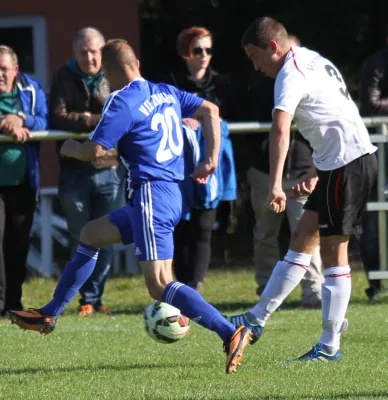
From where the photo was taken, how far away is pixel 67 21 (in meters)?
14.4

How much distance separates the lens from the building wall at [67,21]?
14.3 metres

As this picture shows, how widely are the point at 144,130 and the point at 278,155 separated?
31.8 inches

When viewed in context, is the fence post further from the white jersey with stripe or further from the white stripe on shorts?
the white stripe on shorts

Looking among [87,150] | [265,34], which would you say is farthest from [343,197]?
[87,150]

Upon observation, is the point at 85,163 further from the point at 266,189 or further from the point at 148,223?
the point at 148,223

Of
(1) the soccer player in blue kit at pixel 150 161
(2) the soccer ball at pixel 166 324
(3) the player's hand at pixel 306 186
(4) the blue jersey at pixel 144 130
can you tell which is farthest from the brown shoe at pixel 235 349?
(3) the player's hand at pixel 306 186

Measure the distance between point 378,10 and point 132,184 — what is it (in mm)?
9918

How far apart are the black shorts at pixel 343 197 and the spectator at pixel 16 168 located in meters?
3.34

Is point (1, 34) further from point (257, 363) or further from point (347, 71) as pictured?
point (257, 363)

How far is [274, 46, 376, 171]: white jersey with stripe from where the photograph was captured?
6.79 metres

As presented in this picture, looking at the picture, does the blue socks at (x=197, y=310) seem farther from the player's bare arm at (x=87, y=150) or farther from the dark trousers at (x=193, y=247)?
the dark trousers at (x=193, y=247)

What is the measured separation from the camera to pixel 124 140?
6809 millimetres

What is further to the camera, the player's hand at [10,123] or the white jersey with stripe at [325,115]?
the player's hand at [10,123]

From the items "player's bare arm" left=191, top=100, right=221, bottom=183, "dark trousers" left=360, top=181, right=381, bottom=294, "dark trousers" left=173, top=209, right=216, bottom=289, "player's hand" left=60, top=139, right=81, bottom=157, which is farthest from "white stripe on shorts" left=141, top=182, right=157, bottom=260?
"dark trousers" left=360, top=181, right=381, bottom=294
